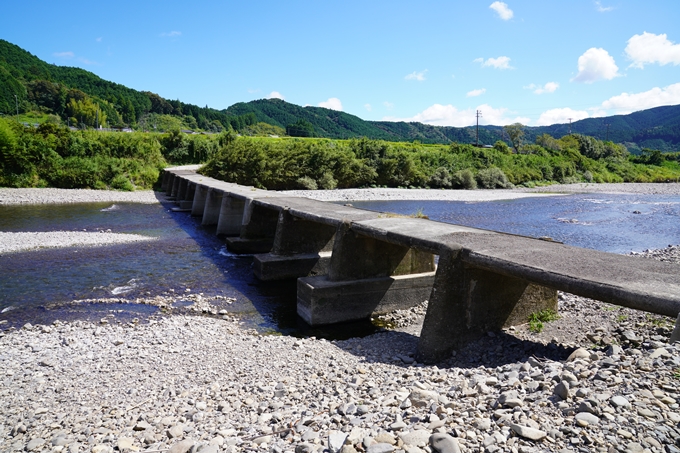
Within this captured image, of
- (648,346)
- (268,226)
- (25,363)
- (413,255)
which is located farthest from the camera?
(268,226)

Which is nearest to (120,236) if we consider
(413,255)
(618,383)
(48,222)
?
(48,222)

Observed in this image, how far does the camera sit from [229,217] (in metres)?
24.3

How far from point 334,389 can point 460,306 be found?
→ 10.3ft

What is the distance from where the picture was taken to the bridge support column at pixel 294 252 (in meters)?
15.6

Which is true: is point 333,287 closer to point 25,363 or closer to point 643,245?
point 25,363

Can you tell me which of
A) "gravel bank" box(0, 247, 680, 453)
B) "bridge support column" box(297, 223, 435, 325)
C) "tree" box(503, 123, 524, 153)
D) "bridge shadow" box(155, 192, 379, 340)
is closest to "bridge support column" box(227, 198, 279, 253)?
"bridge shadow" box(155, 192, 379, 340)

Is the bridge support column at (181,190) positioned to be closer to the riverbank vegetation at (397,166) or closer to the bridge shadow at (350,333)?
the riverbank vegetation at (397,166)

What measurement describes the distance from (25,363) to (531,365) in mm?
8664

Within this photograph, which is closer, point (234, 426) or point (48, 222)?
point (234, 426)

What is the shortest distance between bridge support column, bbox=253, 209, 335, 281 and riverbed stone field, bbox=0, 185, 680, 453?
422 centimetres

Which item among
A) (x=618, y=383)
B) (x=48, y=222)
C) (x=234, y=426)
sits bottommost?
(x=48, y=222)

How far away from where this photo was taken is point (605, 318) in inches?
397

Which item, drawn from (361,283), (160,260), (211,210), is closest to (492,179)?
(211,210)

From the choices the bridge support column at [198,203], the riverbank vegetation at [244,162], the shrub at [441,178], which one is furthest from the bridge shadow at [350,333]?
the shrub at [441,178]
